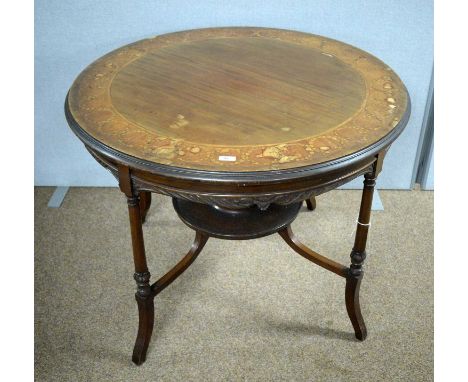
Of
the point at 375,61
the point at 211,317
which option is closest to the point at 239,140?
the point at 375,61

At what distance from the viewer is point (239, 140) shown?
4.07 feet

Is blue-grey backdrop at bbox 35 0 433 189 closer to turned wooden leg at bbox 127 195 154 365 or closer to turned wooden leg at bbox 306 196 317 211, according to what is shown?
turned wooden leg at bbox 306 196 317 211

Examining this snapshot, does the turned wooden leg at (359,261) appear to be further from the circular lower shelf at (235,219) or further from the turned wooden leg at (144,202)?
the turned wooden leg at (144,202)

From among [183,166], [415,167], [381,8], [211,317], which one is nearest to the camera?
[183,166]

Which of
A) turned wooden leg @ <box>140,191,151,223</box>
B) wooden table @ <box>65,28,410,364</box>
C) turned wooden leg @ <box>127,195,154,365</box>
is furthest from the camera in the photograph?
turned wooden leg @ <box>140,191,151,223</box>

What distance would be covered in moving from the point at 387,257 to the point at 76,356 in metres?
1.16

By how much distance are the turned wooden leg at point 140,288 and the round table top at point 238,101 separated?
0.20 meters

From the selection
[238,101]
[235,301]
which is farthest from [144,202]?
[238,101]

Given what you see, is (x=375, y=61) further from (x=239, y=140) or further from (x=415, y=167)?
(x=415, y=167)

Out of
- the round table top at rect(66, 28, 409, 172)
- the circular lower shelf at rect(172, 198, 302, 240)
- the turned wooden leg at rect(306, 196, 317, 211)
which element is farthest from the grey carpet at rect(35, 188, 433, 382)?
the round table top at rect(66, 28, 409, 172)

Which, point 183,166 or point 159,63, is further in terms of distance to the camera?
point 159,63

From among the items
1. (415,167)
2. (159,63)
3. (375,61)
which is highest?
(375,61)

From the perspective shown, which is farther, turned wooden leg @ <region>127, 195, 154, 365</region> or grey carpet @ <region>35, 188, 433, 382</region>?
grey carpet @ <region>35, 188, 433, 382</region>

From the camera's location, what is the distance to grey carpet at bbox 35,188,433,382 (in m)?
1.64
